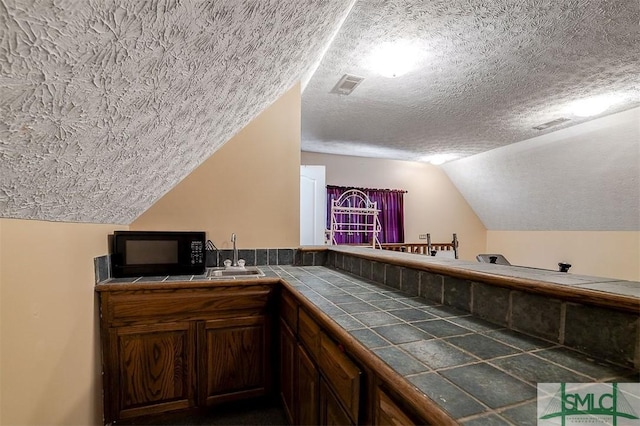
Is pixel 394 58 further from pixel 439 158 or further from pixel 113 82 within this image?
pixel 439 158

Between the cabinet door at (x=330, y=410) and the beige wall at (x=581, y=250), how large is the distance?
5.16 meters

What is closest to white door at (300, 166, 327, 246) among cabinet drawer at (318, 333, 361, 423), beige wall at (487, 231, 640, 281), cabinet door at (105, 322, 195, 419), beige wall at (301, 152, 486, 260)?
beige wall at (301, 152, 486, 260)

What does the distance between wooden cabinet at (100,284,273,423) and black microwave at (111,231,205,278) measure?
23 cm

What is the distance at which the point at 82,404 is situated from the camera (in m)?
1.27

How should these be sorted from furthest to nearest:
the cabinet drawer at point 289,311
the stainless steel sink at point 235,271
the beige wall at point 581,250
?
the beige wall at point 581,250 → the stainless steel sink at point 235,271 → the cabinet drawer at point 289,311

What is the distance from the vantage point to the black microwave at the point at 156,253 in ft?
5.53

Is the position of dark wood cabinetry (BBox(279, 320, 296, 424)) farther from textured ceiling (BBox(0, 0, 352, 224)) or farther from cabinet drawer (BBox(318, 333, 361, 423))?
textured ceiling (BBox(0, 0, 352, 224))

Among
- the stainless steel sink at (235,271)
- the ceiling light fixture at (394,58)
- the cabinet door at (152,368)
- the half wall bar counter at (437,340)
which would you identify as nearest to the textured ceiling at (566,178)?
the ceiling light fixture at (394,58)

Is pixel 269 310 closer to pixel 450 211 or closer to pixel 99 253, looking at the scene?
pixel 99 253

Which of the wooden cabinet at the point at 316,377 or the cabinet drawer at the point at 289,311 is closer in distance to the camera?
the wooden cabinet at the point at 316,377

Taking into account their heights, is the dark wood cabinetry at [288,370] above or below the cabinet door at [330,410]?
below

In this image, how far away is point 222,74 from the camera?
937 millimetres

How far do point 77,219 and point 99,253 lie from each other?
414mm
